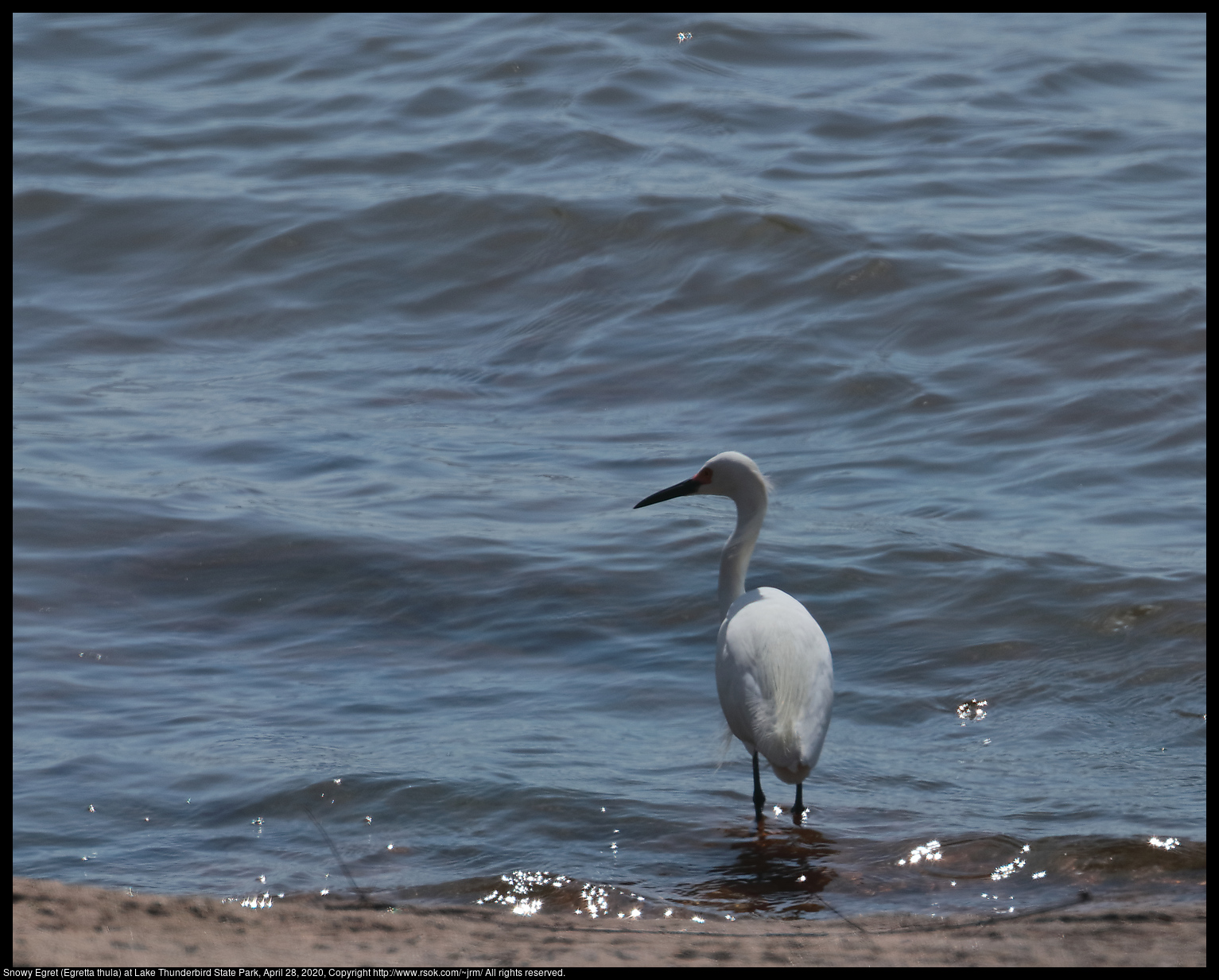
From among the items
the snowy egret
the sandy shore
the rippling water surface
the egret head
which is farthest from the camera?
the egret head

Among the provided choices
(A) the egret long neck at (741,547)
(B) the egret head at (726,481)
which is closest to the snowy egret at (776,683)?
(A) the egret long neck at (741,547)

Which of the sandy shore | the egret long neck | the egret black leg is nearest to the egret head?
the egret long neck

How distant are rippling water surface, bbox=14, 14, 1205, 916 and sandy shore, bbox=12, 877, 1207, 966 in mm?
699

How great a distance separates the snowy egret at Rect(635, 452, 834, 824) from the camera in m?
4.50

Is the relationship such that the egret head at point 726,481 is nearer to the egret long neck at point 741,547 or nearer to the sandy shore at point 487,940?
the egret long neck at point 741,547

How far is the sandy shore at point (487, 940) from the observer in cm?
285

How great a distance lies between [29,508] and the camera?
745 centimetres

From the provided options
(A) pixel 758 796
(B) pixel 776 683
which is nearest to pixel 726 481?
(B) pixel 776 683

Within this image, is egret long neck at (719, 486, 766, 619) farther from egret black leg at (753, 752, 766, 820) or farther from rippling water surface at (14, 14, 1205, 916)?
egret black leg at (753, 752, 766, 820)

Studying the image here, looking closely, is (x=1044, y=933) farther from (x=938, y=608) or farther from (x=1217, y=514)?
(x=1217, y=514)

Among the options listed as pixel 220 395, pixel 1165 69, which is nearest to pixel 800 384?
pixel 220 395

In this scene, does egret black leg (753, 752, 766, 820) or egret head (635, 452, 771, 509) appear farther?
egret head (635, 452, 771, 509)

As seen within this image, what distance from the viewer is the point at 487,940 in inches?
121

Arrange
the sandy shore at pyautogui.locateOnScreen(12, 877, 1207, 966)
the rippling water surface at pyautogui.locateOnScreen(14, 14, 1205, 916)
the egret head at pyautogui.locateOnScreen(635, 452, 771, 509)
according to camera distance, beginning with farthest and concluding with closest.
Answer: the egret head at pyautogui.locateOnScreen(635, 452, 771, 509) < the rippling water surface at pyautogui.locateOnScreen(14, 14, 1205, 916) < the sandy shore at pyautogui.locateOnScreen(12, 877, 1207, 966)
